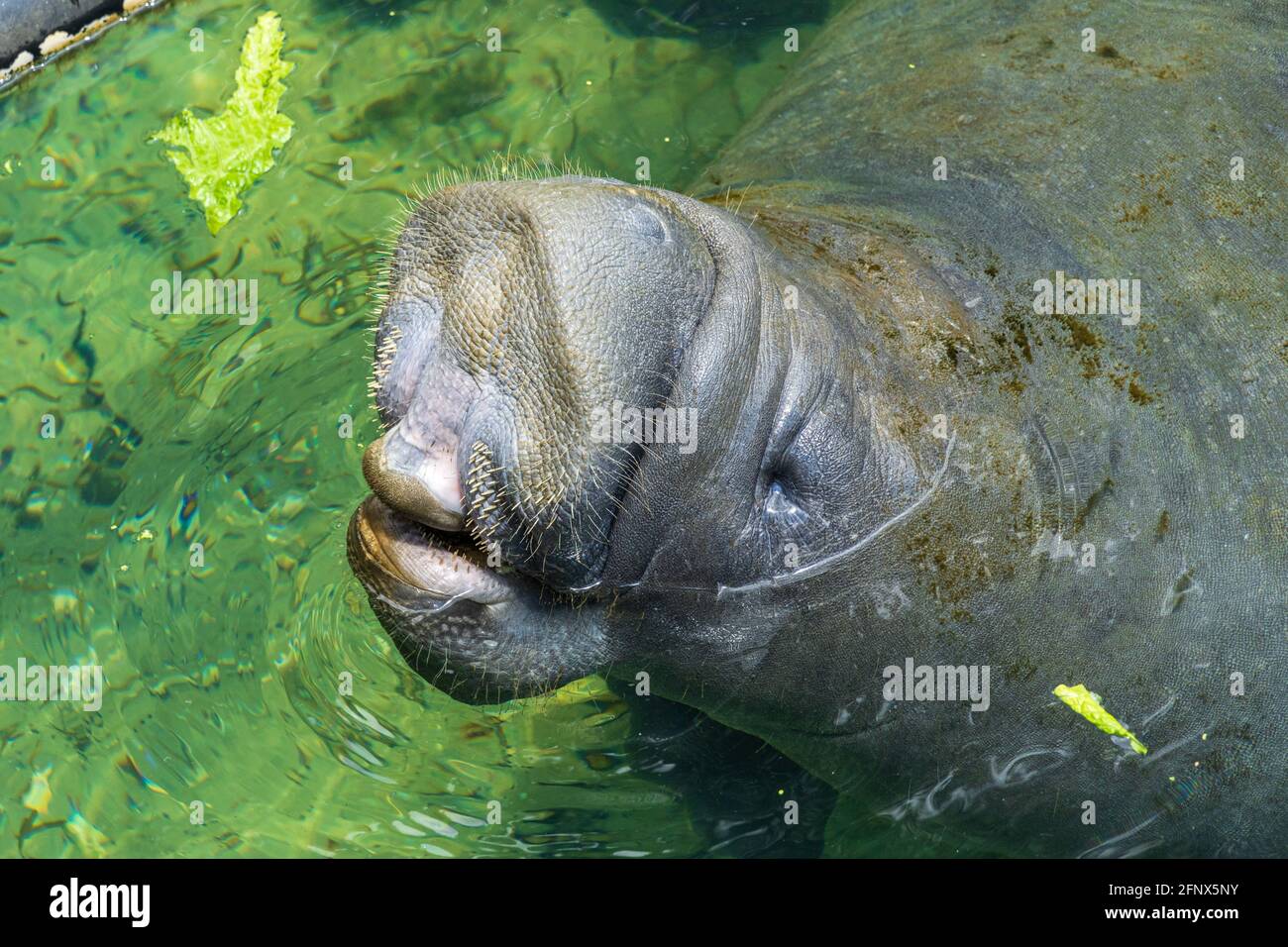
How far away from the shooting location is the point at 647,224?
9.96ft

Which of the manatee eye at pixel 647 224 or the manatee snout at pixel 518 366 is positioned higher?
the manatee eye at pixel 647 224

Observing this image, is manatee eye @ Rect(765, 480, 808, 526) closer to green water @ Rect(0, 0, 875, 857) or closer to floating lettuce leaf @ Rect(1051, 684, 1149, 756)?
floating lettuce leaf @ Rect(1051, 684, 1149, 756)

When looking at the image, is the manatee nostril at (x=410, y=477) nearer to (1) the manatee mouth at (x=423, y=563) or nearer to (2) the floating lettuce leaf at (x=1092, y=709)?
(1) the manatee mouth at (x=423, y=563)

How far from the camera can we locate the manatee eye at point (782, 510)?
337cm

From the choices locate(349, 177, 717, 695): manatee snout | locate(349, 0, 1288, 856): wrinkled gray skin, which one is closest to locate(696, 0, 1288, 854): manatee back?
locate(349, 0, 1288, 856): wrinkled gray skin

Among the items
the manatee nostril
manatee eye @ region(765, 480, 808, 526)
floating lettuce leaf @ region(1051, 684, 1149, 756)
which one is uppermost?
the manatee nostril

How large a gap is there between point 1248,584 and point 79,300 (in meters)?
4.82

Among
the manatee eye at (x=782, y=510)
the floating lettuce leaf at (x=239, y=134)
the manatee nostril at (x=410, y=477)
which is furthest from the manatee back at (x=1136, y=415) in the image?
the floating lettuce leaf at (x=239, y=134)

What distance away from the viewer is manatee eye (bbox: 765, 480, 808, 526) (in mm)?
3367

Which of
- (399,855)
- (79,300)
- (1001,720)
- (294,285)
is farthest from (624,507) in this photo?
(79,300)

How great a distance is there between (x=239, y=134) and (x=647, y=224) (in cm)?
392

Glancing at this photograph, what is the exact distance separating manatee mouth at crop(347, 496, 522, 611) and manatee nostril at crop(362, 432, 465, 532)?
6.5 inches

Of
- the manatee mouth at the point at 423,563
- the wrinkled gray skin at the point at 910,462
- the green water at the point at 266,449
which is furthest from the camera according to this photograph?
the green water at the point at 266,449

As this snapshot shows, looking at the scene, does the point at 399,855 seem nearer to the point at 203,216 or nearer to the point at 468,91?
the point at 203,216
